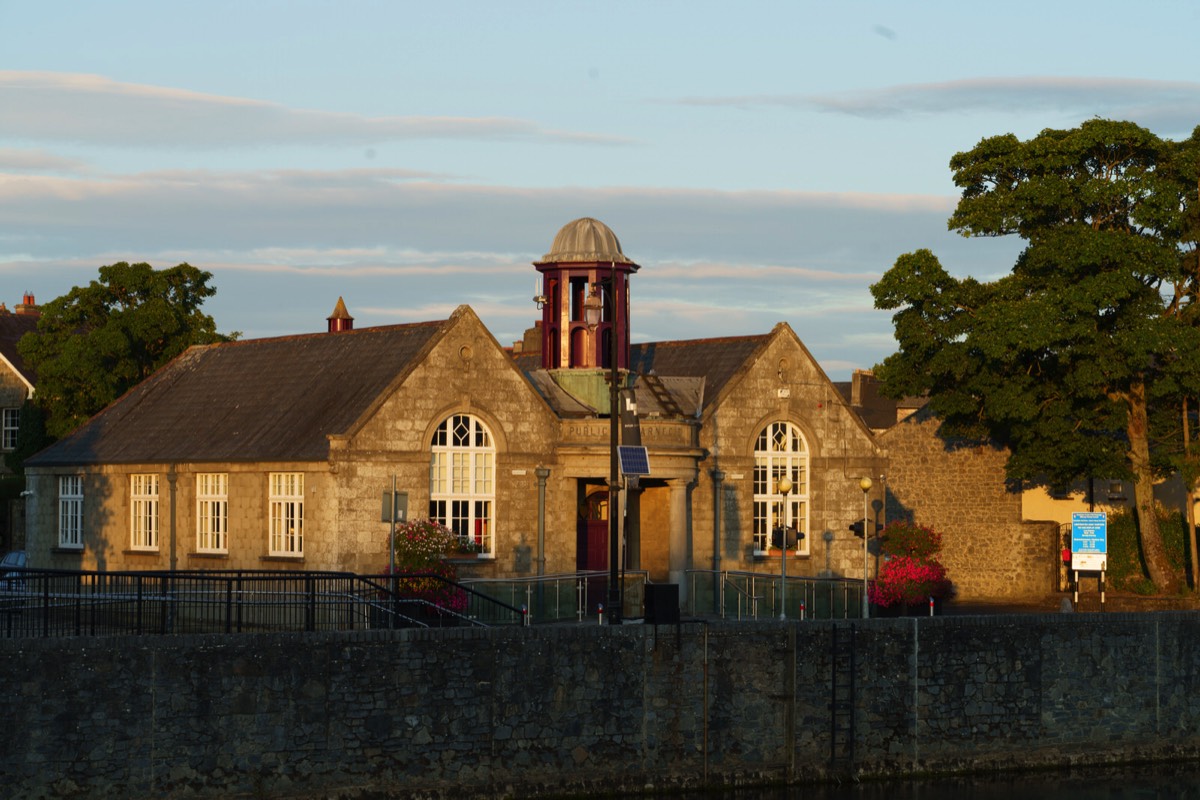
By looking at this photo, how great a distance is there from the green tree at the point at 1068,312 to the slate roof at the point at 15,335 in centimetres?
3253

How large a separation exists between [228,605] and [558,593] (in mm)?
12529

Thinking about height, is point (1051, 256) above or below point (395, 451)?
above

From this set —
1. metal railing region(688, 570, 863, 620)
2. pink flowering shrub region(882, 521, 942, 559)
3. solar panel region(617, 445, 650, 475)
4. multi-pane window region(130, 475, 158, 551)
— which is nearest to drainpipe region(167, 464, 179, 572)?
multi-pane window region(130, 475, 158, 551)

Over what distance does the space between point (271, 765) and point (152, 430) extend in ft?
71.7

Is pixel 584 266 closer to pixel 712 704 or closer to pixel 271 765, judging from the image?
pixel 712 704

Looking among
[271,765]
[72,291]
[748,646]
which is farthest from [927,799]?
[72,291]

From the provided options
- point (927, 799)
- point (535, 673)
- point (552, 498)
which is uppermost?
point (552, 498)

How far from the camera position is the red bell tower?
153 feet

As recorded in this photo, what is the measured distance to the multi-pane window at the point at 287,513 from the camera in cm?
4250

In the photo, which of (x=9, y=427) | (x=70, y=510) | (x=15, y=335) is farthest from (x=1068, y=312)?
(x=15, y=335)

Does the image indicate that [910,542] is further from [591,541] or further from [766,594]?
[591,541]

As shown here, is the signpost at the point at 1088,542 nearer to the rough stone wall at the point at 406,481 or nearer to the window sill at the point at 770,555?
the window sill at the point at 770,555

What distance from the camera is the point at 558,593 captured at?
135 feet

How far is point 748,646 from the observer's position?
3275 centimetres
